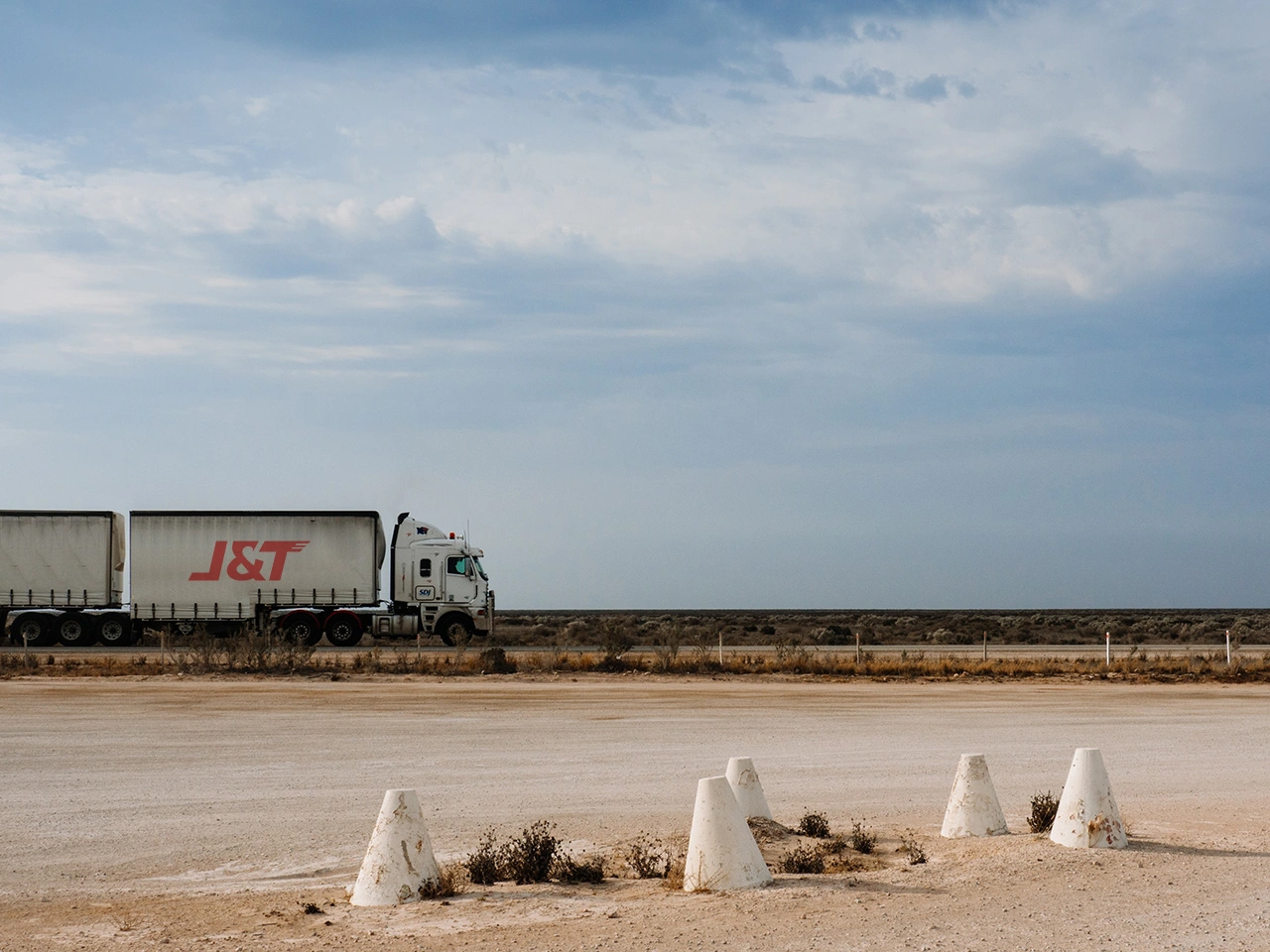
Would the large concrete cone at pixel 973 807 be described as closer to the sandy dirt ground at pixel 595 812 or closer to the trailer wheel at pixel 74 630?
the sandy dirt ground at pixel 595 812

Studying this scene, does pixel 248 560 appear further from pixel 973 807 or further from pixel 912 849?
pixel 912 849

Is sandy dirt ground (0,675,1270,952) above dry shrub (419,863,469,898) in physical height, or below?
below

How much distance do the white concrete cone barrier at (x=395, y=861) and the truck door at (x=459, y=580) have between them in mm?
29365

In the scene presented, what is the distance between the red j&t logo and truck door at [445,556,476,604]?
4.21 meters

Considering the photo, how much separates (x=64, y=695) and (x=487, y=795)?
1449 cm

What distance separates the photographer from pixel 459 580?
36.8 meters

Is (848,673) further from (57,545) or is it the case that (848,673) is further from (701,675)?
(57,545)

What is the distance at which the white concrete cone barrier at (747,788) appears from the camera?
904 cm

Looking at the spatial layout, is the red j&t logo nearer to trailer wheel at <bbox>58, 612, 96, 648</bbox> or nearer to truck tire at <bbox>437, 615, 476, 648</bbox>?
trailer wheel at <bbox>58, 612, 96, 648</bbox>

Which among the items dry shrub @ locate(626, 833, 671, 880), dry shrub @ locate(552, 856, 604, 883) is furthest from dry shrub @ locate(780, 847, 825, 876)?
dry shrub @ locate(552, 856, 604, 883)

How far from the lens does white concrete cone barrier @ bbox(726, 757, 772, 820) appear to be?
29.7 feet

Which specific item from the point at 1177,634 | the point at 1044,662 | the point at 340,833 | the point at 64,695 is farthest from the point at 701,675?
the point at 1177,634

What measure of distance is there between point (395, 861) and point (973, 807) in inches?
165

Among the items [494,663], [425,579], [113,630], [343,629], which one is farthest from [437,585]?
[113,630]
